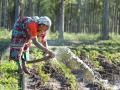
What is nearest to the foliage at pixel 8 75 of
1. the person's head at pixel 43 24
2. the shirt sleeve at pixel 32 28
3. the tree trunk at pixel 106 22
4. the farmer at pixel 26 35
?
the farmer at pixel 26 35

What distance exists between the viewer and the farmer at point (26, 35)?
8195 mm

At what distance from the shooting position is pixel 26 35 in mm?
8578

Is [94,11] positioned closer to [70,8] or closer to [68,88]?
[70,8]

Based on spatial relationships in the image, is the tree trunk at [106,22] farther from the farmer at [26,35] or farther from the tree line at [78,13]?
the farmer at [26,35]

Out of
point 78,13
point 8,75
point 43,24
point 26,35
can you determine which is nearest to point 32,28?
point 43,24

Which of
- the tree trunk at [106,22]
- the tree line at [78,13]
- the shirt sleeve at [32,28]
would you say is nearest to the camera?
the shirt sleeve at [32,28]

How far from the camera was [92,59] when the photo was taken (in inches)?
559

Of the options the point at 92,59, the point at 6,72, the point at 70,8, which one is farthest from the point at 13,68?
the point at 70,8

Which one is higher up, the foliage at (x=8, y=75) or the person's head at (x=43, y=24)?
the person's head at (x=43, y=24)

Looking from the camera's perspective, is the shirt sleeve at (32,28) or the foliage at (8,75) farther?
the foliage at (8,75)

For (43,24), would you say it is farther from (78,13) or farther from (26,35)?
(78,13)

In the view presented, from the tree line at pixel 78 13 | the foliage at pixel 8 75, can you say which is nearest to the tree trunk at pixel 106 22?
the foliage at pixel 8 75

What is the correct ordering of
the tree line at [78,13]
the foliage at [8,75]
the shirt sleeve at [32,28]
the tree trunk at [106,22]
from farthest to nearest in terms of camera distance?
the tree line at [78,13]
the tree trunk at [106,22]
the foliage at [8,75]
the shirt sleeve at [32,28]

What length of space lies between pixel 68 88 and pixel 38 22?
1.54 m
